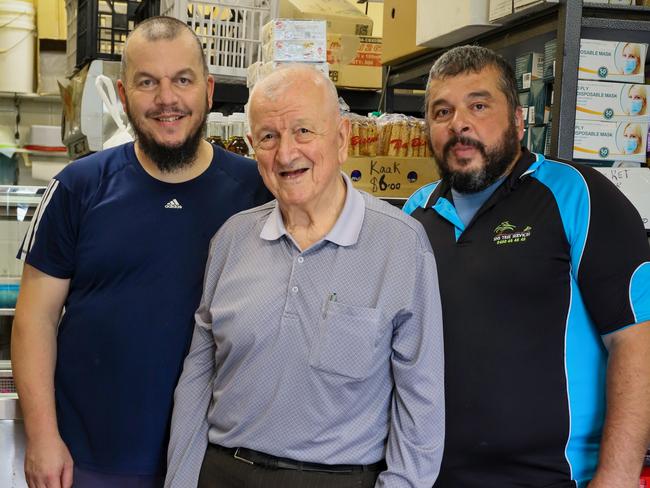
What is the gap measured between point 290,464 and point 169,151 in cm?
86

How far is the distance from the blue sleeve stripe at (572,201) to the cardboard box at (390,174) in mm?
Answer: 996

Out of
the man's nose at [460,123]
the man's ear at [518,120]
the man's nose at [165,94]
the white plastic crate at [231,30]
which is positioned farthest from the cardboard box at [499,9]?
the white plastic crate at [231,30]

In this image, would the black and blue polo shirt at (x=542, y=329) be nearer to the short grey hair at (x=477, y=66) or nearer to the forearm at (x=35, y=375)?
the short grey hair at (x=477, y=66)

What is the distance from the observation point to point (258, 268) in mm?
1783

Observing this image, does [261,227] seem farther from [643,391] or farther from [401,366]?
[643,391]

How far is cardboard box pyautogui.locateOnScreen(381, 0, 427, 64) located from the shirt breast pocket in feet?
5.96

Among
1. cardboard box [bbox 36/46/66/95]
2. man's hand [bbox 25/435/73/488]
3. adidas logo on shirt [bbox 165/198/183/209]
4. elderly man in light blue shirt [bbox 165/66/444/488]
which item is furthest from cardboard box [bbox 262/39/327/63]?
cardboard box [bbox 36/46/66/95]

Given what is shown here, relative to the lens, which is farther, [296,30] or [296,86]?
[296,30]

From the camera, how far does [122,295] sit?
2.03 m

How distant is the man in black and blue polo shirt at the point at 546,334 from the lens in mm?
1769

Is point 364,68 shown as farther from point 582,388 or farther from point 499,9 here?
point 582,388

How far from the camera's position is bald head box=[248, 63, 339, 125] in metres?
1.76

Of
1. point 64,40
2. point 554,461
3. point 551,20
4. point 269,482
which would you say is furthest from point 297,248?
point 64,40

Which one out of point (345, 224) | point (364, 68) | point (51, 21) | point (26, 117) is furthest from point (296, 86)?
point (26, 117)
